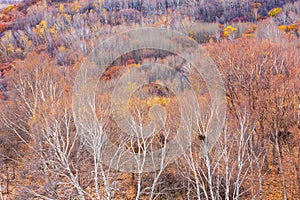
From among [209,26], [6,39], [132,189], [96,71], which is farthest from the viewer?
[6,39]


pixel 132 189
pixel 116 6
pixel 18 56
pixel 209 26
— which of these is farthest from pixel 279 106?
pixel 116 6

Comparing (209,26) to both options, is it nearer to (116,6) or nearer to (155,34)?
(116,6)

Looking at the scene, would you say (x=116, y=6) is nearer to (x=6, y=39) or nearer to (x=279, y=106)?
(x=6, y=39)

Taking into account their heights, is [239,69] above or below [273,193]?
above

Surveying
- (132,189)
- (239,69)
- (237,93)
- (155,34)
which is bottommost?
(132,189)

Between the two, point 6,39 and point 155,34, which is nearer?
point 155,34

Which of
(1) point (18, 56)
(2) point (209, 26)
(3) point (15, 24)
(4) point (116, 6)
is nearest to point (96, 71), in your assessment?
(2) point (209, 26)

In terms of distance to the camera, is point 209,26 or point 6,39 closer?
point 209,26

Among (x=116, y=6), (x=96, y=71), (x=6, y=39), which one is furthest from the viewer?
(x=116, y=6)

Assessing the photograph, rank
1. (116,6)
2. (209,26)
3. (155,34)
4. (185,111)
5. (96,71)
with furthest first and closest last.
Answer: (116,6) < (209,26) < (155,34) < (96,71) < (185,111)
